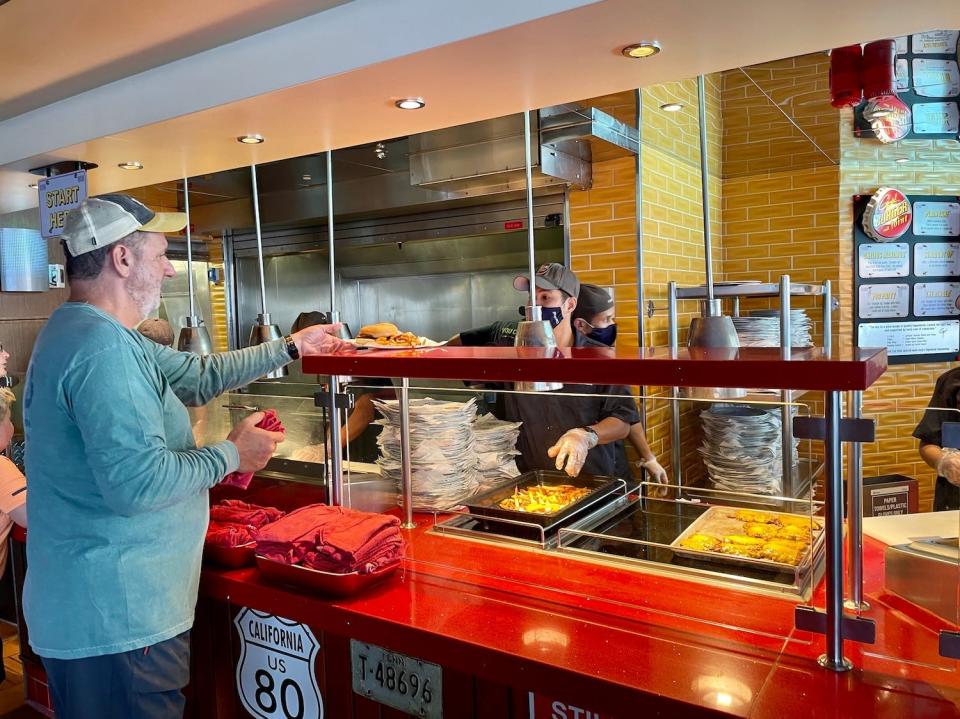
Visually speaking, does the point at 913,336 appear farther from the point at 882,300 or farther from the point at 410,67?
the point at 410,67

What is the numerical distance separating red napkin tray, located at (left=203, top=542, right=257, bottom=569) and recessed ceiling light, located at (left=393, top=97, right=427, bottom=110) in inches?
56.3

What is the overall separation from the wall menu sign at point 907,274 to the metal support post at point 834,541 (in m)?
4.29

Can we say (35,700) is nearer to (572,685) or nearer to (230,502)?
(230,502)

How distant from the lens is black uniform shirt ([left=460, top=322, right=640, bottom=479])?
2.31 m

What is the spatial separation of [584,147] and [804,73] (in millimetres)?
1226

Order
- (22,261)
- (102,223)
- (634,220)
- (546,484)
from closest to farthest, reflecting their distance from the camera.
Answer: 1. (102,223)
2. (546,484)
3. (634,220)
4. (22,261)

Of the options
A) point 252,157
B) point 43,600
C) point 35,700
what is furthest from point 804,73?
point 35,700

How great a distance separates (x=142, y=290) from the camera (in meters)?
2.03

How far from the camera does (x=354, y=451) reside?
A: 2.51 meters

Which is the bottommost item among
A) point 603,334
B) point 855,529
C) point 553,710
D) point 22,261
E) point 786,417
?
point 553,710

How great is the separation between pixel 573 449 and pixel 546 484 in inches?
6.8

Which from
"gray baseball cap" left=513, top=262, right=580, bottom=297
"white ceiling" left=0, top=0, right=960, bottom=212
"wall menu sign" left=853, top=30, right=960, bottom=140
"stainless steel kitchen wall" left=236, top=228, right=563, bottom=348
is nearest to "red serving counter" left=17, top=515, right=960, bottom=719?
"white ceiling" left=0, top=0, right=960, bottom=212

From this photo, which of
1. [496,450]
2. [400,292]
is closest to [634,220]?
[400,292]

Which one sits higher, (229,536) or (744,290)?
(744,290)
